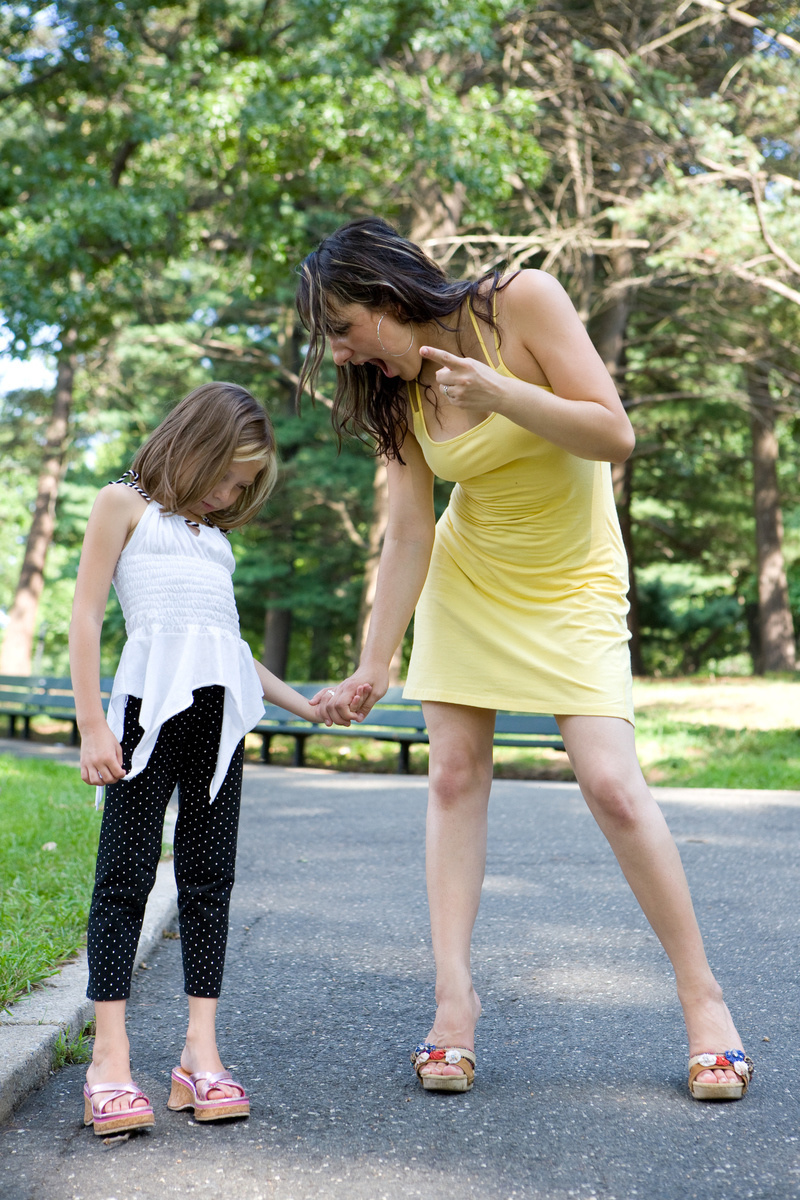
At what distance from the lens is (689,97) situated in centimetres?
1329

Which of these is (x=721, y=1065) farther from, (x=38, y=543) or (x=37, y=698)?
(x=38, y=543)

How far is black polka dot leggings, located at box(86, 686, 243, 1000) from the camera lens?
2.24 m

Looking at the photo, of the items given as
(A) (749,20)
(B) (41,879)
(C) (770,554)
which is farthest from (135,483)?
(C) (770,554)

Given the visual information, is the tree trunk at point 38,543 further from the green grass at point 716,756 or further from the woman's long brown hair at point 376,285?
the woman's long brown hair at point 376,285

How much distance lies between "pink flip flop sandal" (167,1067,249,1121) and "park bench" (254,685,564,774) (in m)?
5.81

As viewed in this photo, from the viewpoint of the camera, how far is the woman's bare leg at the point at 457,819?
8.48 ft

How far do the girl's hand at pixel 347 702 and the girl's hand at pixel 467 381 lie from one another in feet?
2.68

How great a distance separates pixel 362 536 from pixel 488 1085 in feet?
58.7

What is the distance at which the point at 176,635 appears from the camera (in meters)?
2.36

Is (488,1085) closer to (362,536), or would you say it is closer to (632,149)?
(632,149)

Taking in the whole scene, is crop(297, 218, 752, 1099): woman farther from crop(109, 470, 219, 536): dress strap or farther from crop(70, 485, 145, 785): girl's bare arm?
crop(70, 485, 145, 785): girl's bare arm

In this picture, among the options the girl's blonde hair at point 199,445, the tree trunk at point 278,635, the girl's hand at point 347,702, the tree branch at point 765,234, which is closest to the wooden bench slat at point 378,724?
the girl's hand at point 347,702

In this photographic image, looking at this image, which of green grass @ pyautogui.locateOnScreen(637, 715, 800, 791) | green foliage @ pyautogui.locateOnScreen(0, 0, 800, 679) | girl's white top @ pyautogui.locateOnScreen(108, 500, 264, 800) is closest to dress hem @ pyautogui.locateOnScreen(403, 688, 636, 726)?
girl's white top @ pyautogui.locateOnScreen(108, 500, 264, 800)

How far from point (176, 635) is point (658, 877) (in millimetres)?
1180
